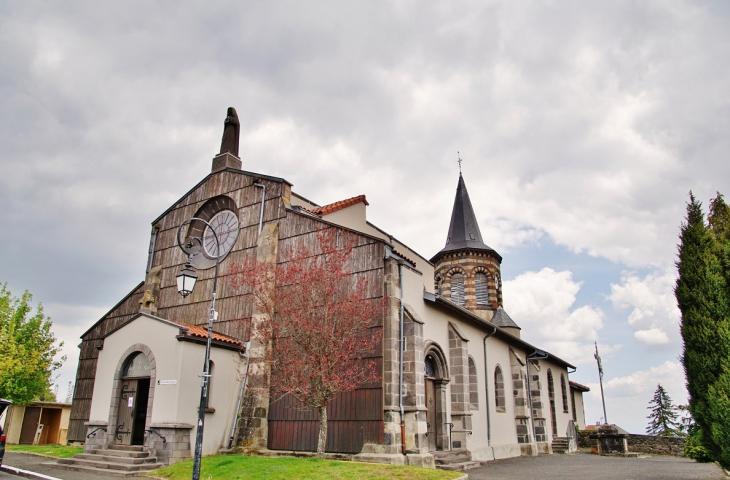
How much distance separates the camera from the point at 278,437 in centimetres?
1641

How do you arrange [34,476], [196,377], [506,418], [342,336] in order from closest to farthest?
[34,476]
[342,336]
[196,377]
[506,418]

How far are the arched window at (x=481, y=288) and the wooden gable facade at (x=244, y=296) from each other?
1904 cm

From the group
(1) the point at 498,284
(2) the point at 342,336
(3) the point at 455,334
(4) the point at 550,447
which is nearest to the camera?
(2) the point at 342,336

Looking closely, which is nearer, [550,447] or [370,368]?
[370,368]

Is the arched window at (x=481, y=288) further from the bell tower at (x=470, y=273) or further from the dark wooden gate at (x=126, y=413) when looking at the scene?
the dark wooden gate at (x=126, y=413)

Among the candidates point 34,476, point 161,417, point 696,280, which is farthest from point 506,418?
point 34,476

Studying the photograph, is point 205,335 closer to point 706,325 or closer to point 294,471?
point 294,471

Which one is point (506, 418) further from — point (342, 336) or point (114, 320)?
point (114, 320)

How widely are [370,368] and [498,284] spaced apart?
2235 cm

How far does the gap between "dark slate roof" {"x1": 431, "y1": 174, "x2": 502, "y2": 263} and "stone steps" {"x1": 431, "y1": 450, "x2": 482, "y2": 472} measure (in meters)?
19.8

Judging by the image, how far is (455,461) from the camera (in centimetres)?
1634

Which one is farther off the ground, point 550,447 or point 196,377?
point 196,377

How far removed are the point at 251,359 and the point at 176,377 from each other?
261cm

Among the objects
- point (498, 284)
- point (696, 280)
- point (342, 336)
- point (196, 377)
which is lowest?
point (196, 377)
